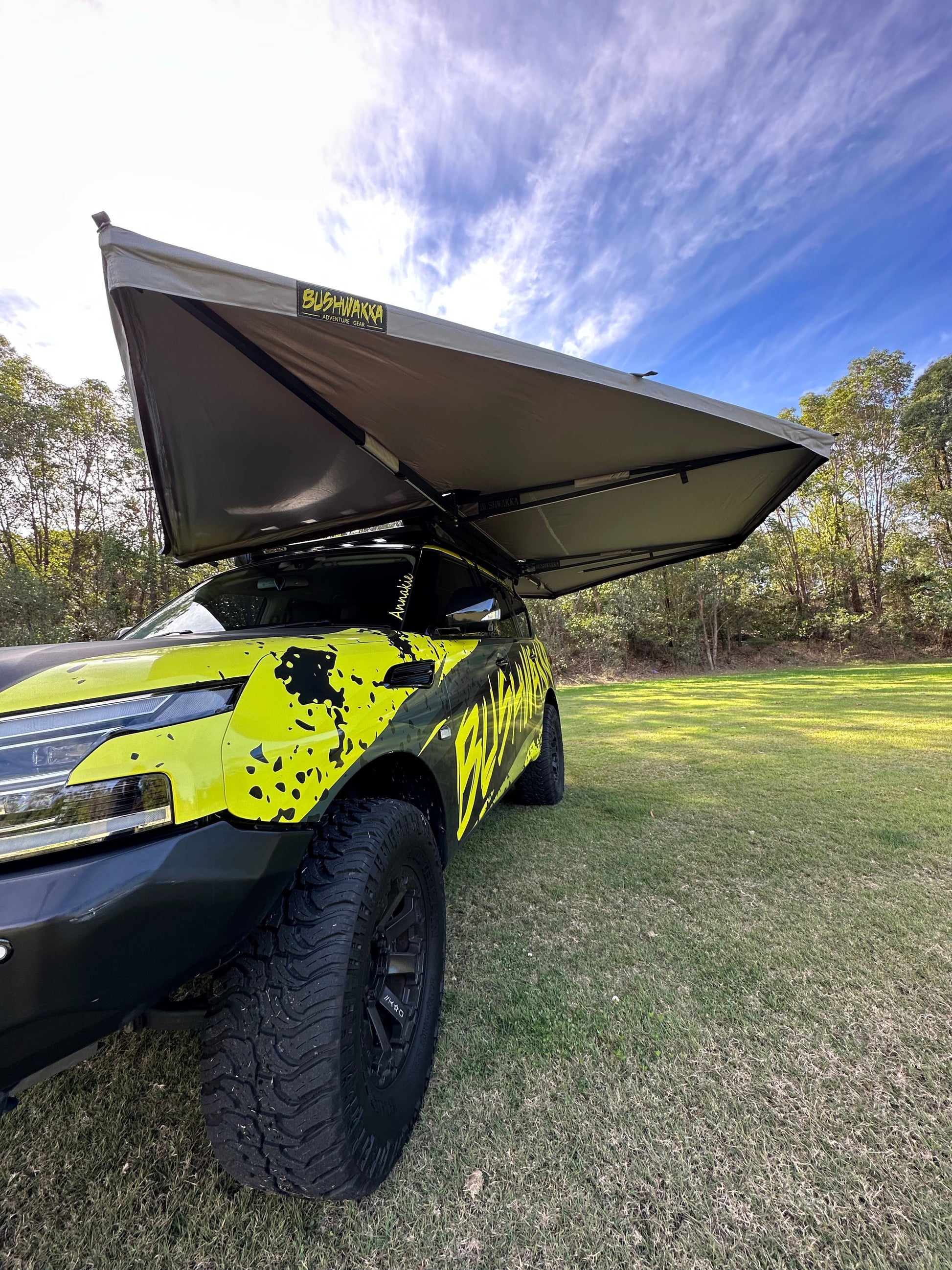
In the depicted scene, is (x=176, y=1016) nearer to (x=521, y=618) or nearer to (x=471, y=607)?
(x=471, y=607)

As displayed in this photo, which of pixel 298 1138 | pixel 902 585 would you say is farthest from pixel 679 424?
pixel 902 585

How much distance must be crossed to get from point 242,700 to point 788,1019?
5.97ft

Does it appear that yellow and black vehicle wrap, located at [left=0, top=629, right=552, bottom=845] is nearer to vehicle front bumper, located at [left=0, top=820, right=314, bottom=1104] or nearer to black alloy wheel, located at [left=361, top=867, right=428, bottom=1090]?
vehicle front bumper, located at [left=0, top=820, right=314, bottom=1104]

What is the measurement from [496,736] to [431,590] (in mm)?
728

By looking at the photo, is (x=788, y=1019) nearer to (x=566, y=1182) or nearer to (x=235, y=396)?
(x=566, y=1182)

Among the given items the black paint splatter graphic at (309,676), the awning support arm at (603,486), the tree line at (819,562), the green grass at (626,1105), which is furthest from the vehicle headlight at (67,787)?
the tree line at (819,562)

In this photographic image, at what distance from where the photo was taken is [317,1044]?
940 millimetres

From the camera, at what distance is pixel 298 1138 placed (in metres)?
0.92

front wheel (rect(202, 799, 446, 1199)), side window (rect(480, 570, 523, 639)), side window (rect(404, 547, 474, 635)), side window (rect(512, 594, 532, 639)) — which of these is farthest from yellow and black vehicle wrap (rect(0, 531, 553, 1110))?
side window (rect(512, 594, 532, 639))

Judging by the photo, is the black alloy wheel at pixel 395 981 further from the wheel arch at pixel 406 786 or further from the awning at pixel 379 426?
the awning at pixel 379 426

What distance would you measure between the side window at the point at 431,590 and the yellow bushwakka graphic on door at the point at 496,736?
0.38 metres

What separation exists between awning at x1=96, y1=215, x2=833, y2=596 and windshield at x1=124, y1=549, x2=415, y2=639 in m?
0.70

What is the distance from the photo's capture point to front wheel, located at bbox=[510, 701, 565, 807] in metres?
3.52

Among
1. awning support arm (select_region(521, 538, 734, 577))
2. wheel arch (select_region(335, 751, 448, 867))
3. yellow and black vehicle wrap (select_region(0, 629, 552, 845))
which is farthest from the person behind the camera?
awning support arm (select_region(521, 538, 734, 577))
